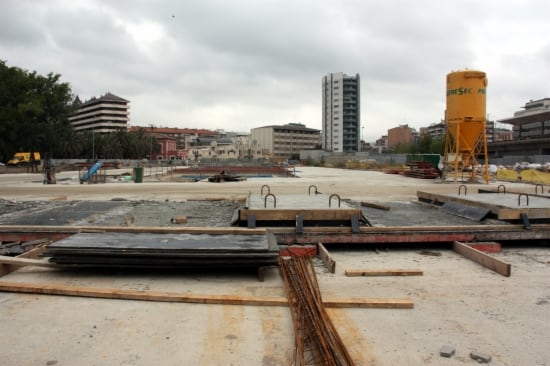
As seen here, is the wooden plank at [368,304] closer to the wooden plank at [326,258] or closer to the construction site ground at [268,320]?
the construction site ground at [268,320]

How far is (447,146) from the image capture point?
95.5 ft

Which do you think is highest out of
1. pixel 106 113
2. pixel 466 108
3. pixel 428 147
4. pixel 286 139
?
pixel 106 113

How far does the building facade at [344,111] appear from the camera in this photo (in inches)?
5994

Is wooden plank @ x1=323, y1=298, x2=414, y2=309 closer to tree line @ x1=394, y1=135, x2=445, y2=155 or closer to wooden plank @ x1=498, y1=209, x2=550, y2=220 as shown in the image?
wooden plank @ x1=498, y1=209, x2=550, y2=220

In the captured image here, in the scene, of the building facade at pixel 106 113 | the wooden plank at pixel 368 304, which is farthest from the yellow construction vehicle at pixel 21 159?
the building facade at pixel 106 113

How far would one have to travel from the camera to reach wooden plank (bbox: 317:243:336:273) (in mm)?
6666

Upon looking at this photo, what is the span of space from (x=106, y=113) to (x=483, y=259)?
164 metres

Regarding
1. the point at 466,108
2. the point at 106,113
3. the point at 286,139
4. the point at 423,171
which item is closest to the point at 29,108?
the point at 423,171

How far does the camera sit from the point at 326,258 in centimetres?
704

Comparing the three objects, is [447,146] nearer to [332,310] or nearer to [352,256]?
[352,256]

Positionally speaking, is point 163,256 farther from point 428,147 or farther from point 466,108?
point 428,147

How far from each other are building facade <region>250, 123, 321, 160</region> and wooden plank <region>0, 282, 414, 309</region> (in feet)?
506

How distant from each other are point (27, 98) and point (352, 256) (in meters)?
55.0

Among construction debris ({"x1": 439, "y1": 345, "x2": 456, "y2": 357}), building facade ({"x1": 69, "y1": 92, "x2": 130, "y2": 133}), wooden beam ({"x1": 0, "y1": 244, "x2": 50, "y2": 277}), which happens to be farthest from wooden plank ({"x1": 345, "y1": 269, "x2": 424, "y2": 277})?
building facade ({"x1": 69, "y1": 92, "x2": 130, "y2": 133})
